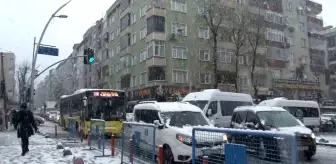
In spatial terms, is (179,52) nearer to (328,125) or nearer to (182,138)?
(328,125)

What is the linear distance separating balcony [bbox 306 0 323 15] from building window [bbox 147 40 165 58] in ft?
105

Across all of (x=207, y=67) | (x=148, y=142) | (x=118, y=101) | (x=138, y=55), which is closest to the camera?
(x=148, y=142)

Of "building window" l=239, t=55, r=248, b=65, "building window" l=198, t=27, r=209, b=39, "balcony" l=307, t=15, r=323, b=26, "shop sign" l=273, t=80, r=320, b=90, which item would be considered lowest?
"shop sign" l=273, t=80, r=320, b=90

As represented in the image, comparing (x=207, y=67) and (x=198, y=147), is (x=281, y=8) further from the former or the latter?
(x=198, y=147)

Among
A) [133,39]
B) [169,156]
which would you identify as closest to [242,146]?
[169,156]

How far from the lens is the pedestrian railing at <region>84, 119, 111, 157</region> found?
1395cm

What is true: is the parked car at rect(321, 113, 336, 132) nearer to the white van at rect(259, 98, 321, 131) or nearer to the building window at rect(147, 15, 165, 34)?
the white van at rect(259, 98, 321, 131)

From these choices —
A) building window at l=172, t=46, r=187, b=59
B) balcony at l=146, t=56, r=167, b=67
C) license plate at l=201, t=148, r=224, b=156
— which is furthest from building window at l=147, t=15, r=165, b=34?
license plate at l=201, t=148, r=224, b=156

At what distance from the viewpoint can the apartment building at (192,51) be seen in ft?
153

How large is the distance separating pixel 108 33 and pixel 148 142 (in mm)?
61963

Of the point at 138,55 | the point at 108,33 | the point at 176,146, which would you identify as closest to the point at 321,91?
the point at 138,55

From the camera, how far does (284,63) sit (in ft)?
187

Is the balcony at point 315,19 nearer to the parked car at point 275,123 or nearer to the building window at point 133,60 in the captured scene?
the building window at point 133,60

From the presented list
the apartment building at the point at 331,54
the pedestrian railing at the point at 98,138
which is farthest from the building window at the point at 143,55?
the apartment building at the point at 331,54
